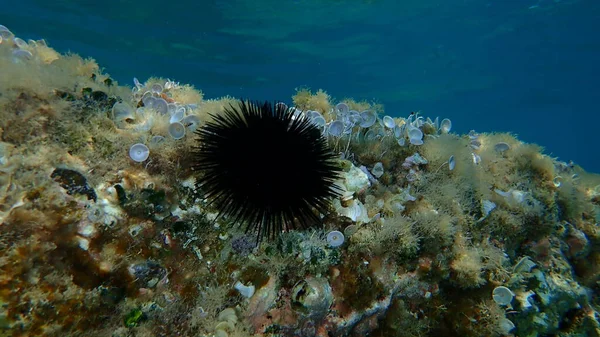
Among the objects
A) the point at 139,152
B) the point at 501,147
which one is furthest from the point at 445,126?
the point at 139,152

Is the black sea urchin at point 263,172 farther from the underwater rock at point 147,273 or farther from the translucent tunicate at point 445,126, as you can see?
the translucent tunicate at point 445,126

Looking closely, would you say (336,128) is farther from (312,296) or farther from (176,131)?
(312,296)

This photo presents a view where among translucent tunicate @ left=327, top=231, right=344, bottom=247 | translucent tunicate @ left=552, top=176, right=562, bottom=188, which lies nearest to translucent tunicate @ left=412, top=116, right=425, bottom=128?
translucent tunicate @ left=327, top=231, right=344, bottom=247

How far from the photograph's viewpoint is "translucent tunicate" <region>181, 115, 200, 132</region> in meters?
3.06

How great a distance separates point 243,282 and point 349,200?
4.05 ft

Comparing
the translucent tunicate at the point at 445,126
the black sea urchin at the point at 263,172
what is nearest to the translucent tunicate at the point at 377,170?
the black sea urchin at the point at 263,172

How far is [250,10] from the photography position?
28.6 meters

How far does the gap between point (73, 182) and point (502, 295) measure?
4.37 metres

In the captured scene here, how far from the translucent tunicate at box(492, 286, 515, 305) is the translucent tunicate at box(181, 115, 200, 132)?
3.72 metres

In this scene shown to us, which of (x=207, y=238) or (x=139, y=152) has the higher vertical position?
Result: (x=139, y=152)

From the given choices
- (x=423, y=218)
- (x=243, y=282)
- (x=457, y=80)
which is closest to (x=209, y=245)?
(x=243, y=282)

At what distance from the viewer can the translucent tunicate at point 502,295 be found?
361cm

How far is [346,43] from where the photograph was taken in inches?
1473

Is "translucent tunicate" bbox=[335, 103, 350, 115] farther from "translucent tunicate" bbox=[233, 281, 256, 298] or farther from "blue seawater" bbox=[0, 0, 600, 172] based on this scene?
"blue seawater" bbox=[0, 0, 600, 172]
